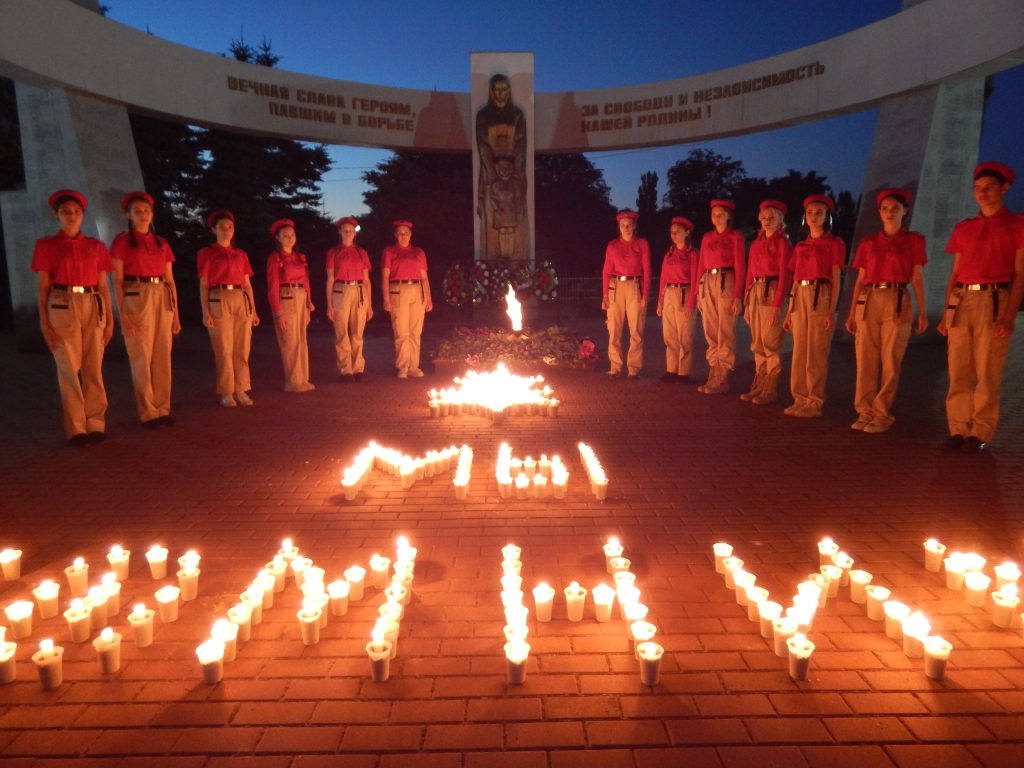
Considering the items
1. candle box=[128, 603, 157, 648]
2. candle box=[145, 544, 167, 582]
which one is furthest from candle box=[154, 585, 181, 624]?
candle box=[145, 544, 167, 582]

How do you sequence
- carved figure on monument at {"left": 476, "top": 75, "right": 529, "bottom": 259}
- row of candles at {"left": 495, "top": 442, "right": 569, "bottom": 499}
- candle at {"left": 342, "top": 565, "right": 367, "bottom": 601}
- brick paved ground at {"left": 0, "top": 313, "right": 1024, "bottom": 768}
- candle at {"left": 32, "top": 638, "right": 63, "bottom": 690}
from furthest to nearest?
carved figure on monument at {"left": 476, "top": 75, "right": 529, "bottom": 259} → row of candles at {"left": 495, "top": 442, "right": 569, "bottom": 499} → candle at {"left": 342, "top": 565, "right": 367, "bottom": 601} → candle at {"left": 32, "top": 638, "right": 63, "bottom": 690} → brick paved ground at {"left": 0, "top": 313, "right": 1024, "bottom": 768}

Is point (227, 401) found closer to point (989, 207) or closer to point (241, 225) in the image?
point (989, 207)

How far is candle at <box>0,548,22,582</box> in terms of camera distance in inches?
147

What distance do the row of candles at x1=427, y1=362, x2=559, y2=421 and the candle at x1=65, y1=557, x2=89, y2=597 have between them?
4.68 meters

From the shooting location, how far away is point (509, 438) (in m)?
7.01

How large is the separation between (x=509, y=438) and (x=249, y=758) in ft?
15.7

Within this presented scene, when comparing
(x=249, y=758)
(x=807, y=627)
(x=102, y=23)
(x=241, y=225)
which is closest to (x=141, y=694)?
(x=249, y=758)

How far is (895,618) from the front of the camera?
3045 millimetres

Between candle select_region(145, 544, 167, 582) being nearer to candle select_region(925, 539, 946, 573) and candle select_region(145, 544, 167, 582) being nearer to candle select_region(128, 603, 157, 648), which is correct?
candle select_region(128, 603, 157, 648)

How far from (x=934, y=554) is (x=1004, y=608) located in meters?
0.59

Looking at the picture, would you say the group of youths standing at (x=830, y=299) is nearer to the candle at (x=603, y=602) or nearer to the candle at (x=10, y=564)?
the candle at (x=603, y=602)

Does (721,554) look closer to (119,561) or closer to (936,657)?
(936,657)

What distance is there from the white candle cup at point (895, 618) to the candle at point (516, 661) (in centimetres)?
163

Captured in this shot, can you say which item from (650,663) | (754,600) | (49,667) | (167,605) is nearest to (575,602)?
(650,663)
